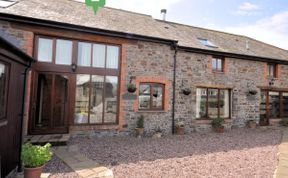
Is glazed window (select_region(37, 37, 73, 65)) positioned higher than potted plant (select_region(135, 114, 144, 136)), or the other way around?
glazed window (select_region(37, 37, 73, 65))

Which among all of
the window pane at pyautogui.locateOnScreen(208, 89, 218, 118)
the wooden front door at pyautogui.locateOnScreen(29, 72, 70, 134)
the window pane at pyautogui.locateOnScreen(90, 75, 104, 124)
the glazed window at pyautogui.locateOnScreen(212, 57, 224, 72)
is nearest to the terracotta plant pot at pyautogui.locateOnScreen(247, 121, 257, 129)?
the window pane at pyautogui.locateOnScreen(208, 89, 218, 118)

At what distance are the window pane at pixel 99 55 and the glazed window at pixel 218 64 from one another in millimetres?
6021

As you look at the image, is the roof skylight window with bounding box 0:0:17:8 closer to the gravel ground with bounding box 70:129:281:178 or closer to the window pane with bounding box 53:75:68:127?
the window pane with bounding box 53:75:68:127

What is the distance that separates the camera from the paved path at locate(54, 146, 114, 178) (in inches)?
178

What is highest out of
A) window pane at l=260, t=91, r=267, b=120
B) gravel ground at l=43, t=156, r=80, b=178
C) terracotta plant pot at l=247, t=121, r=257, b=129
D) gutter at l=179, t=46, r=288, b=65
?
gutter at l=179, t=46, r=288, b=65

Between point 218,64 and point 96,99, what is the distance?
6920 millimetres

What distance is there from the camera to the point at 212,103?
36.7 ft

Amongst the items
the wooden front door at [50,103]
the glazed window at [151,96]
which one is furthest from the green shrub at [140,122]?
the wooden front door at [50,103]

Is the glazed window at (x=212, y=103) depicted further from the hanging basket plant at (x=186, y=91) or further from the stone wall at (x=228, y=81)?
the hanging basket plant at (x=186, y=91)

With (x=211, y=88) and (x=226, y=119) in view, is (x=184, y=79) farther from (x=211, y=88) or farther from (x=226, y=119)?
(x=226, y=119)

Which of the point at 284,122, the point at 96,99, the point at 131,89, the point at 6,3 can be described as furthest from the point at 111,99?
the point at 284,122

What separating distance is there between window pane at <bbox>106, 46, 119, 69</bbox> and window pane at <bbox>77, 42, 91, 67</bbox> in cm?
79

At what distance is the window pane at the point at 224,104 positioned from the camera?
37.4ft

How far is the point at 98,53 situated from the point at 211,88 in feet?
20.4
